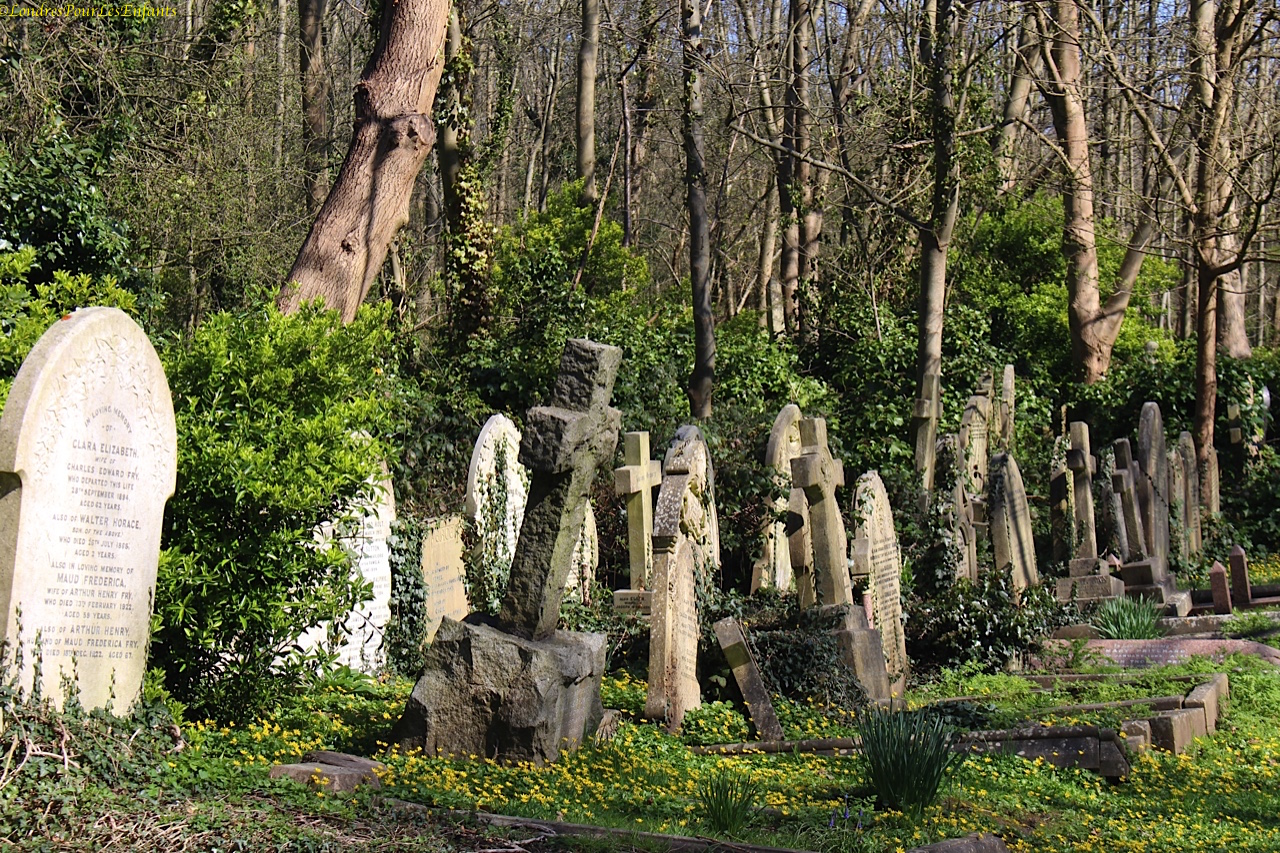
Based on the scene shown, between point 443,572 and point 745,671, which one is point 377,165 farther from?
point 745,671

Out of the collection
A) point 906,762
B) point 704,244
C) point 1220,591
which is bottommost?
point 906,762

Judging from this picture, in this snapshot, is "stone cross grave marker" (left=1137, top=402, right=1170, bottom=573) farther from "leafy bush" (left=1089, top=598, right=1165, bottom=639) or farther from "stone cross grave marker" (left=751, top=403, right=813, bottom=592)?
"stone cross grave marker" (left=751, top=403, right=813, bottom=592)

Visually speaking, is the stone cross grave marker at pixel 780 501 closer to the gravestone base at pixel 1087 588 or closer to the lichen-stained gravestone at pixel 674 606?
the gravestone base at pixel 1087 588

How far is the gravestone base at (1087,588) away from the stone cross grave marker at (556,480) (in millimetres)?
7081

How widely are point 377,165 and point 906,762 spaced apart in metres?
7.10

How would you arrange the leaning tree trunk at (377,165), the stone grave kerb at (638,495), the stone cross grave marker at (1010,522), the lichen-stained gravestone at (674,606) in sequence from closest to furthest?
the lichen-stained gravestone at (674,606), the leaning tree trunk at (377,165), the stone grave kerb at (638,495), the stone cross grave marker at (1010,522)

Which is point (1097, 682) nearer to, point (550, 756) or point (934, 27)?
point (550, 756)

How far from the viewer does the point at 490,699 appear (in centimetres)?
677

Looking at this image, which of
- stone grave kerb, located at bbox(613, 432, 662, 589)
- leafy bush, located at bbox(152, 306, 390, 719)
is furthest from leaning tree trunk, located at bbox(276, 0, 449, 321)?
leafy bush, located at bbox(152, 306, 390, 719)

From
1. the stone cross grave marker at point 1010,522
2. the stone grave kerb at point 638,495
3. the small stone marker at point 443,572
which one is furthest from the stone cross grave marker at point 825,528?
the small stone marker at point 443,572

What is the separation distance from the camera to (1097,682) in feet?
32.1

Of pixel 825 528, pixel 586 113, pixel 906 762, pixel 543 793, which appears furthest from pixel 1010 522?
pixel 586 113

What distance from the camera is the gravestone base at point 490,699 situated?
6719 millimetres

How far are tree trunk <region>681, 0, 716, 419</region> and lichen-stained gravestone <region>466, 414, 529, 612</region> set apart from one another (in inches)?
202
